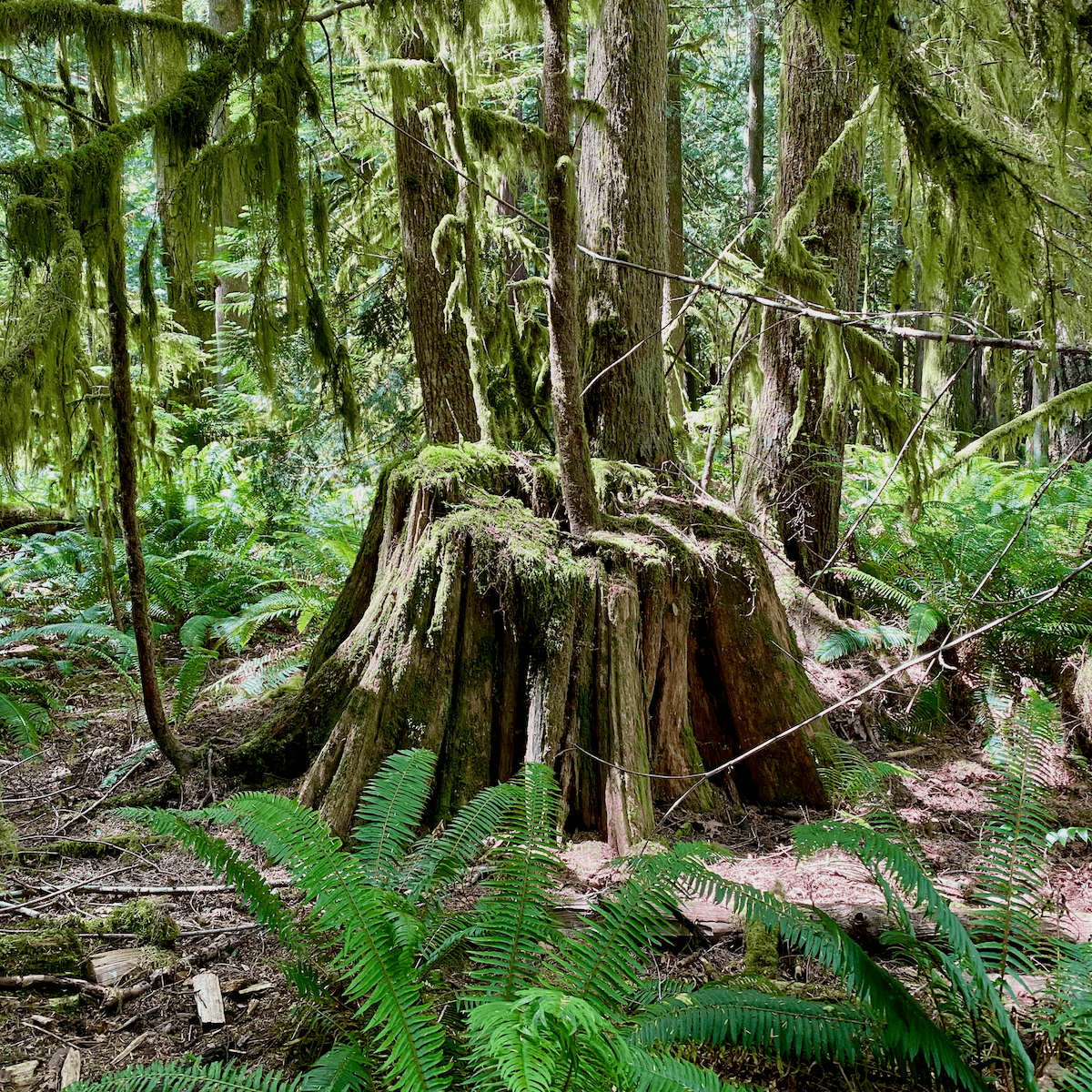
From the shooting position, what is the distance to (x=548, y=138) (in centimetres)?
359

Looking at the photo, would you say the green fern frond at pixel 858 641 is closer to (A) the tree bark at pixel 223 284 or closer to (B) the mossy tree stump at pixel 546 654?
(B) the mossy tree stump at pixel 546 654

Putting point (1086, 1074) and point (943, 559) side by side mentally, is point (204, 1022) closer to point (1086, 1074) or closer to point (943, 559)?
point (1086, 1074)

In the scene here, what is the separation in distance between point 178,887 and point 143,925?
35cm

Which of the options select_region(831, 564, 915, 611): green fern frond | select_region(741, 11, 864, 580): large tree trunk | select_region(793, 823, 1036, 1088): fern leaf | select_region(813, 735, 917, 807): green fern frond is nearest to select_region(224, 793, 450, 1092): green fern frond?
select_region(793, 823, 1036, 1088): fern leaf

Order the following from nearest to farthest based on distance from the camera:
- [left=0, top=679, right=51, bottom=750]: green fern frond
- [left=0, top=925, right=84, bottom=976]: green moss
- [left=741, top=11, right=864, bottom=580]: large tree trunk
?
[left=0, top=925, right=84, bottom=976]: green moss → [left=0, top=679, right=51, bottom=750]: green fern frond → [left=741, top=11, right=864, bottom=580]: large tree trunk

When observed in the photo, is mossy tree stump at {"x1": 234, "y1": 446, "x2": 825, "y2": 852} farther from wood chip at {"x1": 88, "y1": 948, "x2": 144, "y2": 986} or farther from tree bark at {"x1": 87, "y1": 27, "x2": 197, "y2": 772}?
wood chip at {"x1": 88, "y1": 948, "x2": 144, "y2": 986}

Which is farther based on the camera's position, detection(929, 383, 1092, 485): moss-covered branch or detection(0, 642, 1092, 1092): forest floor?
detection(929, 383, 1092, 485): moss-covered branch

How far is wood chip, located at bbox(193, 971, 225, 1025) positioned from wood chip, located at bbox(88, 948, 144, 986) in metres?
0.22

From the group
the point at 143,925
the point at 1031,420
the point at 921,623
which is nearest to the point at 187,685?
the point at 143,925

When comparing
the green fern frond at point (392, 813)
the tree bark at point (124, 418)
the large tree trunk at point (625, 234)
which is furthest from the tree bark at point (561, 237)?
the tree bark at point (124, 418)

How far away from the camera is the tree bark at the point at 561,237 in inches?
136

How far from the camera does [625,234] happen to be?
4879 mm

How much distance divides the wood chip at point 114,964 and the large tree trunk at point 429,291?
3.37 meters

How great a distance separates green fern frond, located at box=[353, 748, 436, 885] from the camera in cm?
273
